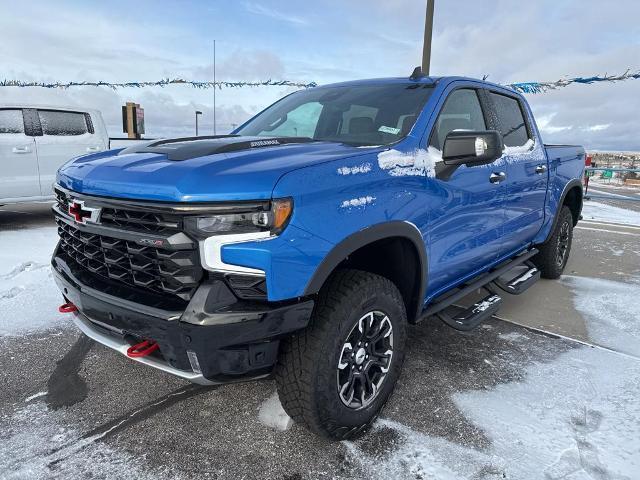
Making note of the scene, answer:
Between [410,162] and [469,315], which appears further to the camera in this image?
[469,315]

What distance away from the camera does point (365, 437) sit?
2.35 metres

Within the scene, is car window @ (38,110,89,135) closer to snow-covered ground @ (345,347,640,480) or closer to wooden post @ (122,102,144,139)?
wooden post @ (122,102,144,139)

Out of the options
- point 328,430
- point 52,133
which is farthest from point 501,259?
point 52,133

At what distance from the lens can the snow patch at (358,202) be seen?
205cm

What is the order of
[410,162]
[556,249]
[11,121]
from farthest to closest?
[11,121]
[556,249]
[410,162]

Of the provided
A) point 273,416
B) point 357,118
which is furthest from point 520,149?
point 273,416

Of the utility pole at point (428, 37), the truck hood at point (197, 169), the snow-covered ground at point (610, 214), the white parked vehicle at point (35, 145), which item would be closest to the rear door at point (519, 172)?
the truck hood at point (197, 169)

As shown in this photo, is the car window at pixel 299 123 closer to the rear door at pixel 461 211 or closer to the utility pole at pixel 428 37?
the rear door at pixel 461 211

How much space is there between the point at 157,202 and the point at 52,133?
686cm

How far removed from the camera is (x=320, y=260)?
6.39 ft

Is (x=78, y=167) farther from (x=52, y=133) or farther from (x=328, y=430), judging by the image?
(x=52, y=133)

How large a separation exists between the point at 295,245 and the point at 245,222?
21 cm

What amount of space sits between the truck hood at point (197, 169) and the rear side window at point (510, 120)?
1.84 m

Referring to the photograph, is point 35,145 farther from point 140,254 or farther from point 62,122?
point 140,254
